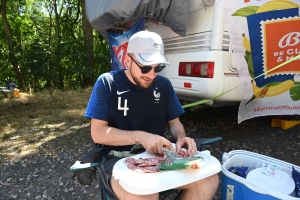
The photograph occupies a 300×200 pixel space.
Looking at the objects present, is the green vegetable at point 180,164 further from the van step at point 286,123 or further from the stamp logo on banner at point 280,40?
the van step at point 286,123

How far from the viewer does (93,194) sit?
7.81ft

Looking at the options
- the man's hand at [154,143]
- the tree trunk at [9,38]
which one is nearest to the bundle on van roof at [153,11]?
the man's hand at [154,143]

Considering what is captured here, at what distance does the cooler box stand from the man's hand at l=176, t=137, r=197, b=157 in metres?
0.22

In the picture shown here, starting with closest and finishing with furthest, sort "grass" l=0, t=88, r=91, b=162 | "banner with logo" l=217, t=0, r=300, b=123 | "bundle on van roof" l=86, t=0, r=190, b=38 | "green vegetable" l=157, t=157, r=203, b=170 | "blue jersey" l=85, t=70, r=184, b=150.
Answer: "green vegetable" l=157, t=157, r=203, b=170, "blue jersey" l=85, t=70, r=184, b=150, "banner with logo" l=217, t=0, r=300, b=123, "bundle on van roof" l=86, t=0, r=190, b=38, "grass" l=0, t=88, r=91, b=162

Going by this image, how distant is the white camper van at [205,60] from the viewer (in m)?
2.46

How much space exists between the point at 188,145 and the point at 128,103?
1.67 ft

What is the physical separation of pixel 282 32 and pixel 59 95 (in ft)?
19.2

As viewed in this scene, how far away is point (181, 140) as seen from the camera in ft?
5.85

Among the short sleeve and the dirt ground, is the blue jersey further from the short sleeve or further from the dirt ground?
→ the dirt ground

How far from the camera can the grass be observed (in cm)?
361

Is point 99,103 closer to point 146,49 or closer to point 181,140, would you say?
point 146,49

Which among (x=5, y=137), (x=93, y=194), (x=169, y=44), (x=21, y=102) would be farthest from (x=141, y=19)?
(x=21, y=102)


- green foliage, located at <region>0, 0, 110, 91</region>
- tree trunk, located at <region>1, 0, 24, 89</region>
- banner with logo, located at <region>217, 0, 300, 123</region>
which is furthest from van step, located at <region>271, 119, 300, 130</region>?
tree trunk, located at <region>1, 0, 24, 89</region>

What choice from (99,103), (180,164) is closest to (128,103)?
(99,103)
